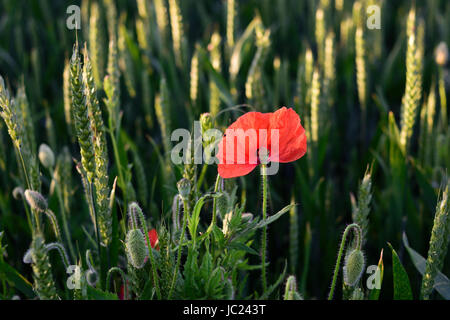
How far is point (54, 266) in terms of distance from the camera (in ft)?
3.51

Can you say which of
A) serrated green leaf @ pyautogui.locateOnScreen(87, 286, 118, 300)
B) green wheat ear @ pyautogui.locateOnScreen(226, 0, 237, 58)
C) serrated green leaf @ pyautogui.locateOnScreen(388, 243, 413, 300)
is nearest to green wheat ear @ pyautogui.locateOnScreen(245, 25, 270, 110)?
green wheat ear @ pyautogui.locateOnScreen(226, 0, 237, 58)

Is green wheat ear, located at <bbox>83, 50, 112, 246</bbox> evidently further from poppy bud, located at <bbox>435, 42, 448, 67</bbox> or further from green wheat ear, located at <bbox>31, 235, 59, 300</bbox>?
poppy bud, located at <bbox>435, 42, 448, 67</bbox>

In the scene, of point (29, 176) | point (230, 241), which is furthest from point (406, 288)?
point (29, 176)

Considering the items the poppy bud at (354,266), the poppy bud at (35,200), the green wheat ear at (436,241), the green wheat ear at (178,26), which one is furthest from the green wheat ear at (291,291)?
the green wheat ear at (178,26)

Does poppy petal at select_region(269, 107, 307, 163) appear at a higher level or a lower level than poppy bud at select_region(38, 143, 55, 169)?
higher

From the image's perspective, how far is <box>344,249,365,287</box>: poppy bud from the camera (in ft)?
2.58

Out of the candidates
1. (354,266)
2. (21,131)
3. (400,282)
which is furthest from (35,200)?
(400,282)

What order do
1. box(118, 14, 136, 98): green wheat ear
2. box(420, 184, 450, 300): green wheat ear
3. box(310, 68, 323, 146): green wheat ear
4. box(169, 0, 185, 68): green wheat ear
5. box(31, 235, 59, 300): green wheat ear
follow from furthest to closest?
box(118, 14, 136, 98): green wheat ear, box(169, 0, 185, 68): green wheat ear, box(310, 68, 323, 146): green wheat ear, box(420, 184, 450, 300): green wheat ear, box(31, 235, 59, 300): green wheat ear

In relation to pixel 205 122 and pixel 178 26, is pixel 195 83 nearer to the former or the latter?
pixel 178 26

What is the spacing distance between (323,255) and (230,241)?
54 cm

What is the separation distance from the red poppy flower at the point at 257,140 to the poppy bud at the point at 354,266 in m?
0.17

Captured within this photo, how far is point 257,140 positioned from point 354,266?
0.25 meters

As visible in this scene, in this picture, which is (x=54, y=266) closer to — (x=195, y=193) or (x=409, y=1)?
(x=195, y=193)

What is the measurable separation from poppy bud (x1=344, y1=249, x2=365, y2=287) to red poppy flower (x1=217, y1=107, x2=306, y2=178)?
174 millimetres
